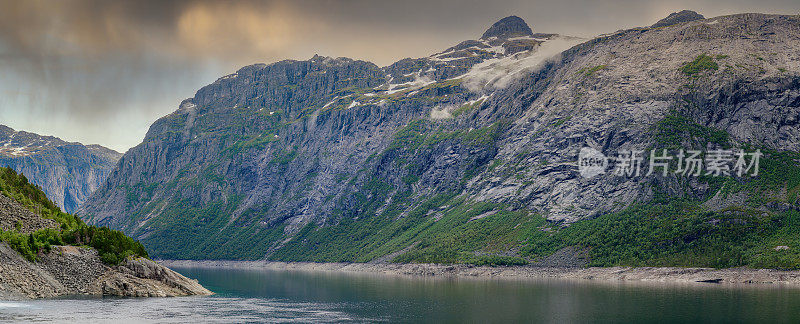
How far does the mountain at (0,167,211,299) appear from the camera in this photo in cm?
9556

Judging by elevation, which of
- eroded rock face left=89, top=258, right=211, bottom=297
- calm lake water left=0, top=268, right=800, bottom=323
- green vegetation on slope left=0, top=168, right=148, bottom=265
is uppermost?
green vegetation on slope left=0, top=168, right=148, bottom=265

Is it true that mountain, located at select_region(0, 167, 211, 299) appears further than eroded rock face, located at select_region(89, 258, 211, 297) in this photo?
No

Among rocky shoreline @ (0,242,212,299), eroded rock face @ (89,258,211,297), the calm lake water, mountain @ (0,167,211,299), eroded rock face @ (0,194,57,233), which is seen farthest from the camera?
eroded rock face @ (89,258,211,297)

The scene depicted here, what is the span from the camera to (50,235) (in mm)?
104062

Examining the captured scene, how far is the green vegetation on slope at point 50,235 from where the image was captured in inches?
3848

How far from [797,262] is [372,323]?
154m

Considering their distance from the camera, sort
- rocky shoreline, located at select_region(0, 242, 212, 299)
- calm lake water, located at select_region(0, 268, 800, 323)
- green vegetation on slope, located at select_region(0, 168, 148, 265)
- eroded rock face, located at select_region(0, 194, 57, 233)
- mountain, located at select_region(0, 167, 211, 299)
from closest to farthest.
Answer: calm lake water, located at select_region(0, 268, 800, 323) → rocky shoreline, located at select_region(0, 242, 212, 299) → mountain, located at select_region(0, 167, 211, 299) → green vegetation on slope, located at select_region(0, 168, 148, 265) → eroded rock face, located at select_region(0, 194, 57, 233)

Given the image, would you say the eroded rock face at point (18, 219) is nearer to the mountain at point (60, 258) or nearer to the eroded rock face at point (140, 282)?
the mountain at point (60, 258)

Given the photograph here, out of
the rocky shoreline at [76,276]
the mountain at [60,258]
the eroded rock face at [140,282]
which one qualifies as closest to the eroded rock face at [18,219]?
the mountain at [60,258]

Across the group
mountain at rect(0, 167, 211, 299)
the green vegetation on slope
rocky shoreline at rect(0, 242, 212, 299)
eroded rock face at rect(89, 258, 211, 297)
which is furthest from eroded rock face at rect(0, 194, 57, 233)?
eroded rock face at rect(89, 258, 211, 297)

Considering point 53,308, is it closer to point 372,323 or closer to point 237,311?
point 237,311

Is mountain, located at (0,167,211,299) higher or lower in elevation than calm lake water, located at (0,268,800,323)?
higher

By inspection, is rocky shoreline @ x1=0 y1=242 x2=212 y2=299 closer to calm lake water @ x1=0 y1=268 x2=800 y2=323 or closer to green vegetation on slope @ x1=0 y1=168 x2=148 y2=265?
green vegetation on slope @ x1=0 y1=168 x2=148 y2=265

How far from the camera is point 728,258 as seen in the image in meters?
195
